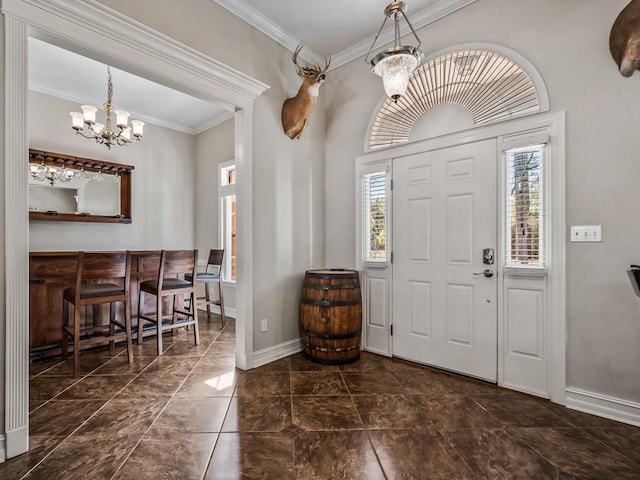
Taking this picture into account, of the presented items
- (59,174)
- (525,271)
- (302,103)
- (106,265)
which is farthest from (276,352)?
(59,174)

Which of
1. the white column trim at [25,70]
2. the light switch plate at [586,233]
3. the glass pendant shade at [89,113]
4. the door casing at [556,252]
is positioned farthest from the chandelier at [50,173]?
the light switch plate at [586,233]

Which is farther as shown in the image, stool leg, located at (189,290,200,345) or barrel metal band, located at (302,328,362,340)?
stool leg, located at (189,290,200,345)

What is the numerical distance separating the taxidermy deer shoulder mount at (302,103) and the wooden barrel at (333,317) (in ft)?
4.74

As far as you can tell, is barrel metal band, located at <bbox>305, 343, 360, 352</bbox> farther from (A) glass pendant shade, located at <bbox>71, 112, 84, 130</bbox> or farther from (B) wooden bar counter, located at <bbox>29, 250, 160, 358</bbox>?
(A) glass pendant shade, located at <bbox>71, 112, 84, 130</bbox>

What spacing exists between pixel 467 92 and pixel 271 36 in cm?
184

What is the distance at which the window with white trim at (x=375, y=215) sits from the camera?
10.1ft

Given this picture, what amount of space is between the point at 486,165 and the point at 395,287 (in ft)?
4.30

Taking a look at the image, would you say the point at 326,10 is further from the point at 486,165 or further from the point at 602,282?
the point at 602,282

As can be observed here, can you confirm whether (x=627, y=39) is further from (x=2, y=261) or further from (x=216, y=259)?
(x=216, y=259)

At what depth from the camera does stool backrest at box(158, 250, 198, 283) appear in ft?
10.4

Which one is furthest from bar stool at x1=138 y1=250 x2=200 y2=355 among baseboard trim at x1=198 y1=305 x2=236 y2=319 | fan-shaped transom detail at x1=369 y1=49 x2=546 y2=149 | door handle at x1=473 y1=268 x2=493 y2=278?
door handle at x1=473 y1=268 x2=493 y2=278

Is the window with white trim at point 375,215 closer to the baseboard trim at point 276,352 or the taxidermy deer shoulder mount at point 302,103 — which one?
the taxidermy deer shoulder mount at point 302,103

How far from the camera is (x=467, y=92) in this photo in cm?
254

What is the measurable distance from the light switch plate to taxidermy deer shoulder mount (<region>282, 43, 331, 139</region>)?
2.33m
